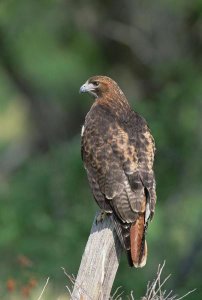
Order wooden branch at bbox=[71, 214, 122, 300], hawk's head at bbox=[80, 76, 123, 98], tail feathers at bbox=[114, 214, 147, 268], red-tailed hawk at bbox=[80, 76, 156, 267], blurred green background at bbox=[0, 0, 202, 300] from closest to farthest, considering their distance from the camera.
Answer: wooden branch at bbox=[71, 214, 122, 300], tail feathers at bbox=[114, 214, 147, 268], red-tailed hawk at bbox=[80, 76, 156, 267], hawk's head at bbox=[80, 76, 123, 98], blurred green background at bbox=[0, 0, 202, 300]

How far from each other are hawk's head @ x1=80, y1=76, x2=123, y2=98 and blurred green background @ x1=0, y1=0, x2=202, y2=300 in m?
3.79

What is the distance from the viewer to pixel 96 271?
5.95 meters

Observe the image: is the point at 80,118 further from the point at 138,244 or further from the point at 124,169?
the point at 138,244

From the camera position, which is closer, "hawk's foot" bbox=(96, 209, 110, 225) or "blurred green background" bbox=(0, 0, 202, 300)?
"hawk's foot" bbox=(96, 209, 110, 225)

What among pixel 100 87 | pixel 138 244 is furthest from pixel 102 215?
pixel 100 87

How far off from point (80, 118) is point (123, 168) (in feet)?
38.6

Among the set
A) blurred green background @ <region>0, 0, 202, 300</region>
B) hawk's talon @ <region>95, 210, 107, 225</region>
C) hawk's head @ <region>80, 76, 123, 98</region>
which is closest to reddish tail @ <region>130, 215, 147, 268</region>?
hawk's talon @ <region>95, 210, 107, 225</region>

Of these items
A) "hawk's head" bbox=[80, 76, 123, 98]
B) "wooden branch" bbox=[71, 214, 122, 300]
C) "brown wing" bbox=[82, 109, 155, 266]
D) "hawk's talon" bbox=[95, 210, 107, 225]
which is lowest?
"wooden branch" bbox=[71, 214, 122, 300]

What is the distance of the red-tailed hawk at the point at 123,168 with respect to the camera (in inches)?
263

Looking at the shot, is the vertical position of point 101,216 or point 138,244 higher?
point 101,216

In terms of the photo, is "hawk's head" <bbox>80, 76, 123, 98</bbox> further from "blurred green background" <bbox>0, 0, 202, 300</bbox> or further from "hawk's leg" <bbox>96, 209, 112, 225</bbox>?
"blurred green background" <bbox>0, 0, 202, 300</bbox>

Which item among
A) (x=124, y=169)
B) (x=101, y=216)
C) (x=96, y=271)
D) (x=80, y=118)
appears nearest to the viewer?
(x=96, y=271)

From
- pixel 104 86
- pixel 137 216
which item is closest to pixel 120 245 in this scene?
pixel 137 216

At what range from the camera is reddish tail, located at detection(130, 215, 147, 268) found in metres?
6.53
